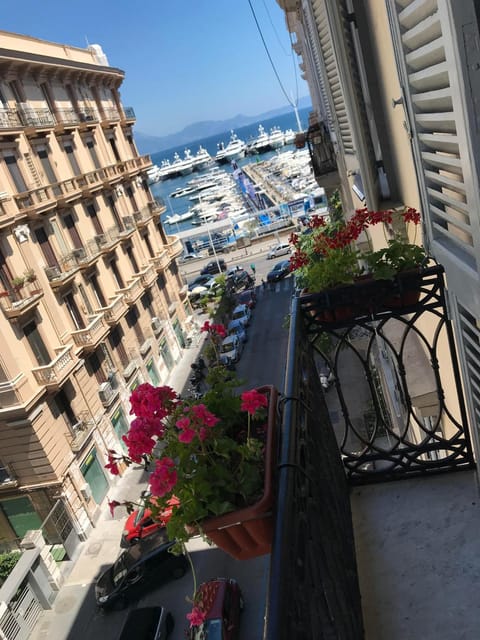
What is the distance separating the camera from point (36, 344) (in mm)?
16141

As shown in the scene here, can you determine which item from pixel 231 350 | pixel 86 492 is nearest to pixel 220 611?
pixel 86 492

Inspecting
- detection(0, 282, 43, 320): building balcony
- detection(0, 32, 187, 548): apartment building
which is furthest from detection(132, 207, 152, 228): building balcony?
detection(0, 282, 43, 320): building balcony

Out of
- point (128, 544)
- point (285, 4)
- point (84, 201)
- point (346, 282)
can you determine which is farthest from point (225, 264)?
point (346, 282)

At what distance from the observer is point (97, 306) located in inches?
802

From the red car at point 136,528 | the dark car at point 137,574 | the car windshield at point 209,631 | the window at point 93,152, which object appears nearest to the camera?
the car windshield at point 209,631

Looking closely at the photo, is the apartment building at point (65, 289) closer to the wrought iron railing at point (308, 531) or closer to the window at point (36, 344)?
the window at point (36, 344)

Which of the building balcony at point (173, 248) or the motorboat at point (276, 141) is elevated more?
the motorboat at point (276, 141)

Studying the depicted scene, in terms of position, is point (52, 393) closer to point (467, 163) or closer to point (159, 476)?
point (159, 476)

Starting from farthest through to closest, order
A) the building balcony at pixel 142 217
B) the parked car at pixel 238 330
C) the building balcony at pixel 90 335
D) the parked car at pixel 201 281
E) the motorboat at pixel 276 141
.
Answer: the motorboat at pixel 276 141, the parked car at pixel 201 281, the parked car at pixel 238 330, the building balcony at pixel 142 217, the building balcony at pixel 90 335

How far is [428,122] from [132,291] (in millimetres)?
21281

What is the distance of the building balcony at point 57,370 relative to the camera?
15.6 meters

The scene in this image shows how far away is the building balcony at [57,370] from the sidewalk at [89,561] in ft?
12.9

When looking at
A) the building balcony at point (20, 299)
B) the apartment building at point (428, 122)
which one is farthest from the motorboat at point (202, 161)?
the apartment building at point (428, 122)

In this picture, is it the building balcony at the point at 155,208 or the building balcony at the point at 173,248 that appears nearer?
the building balcony at the point at 155,208
